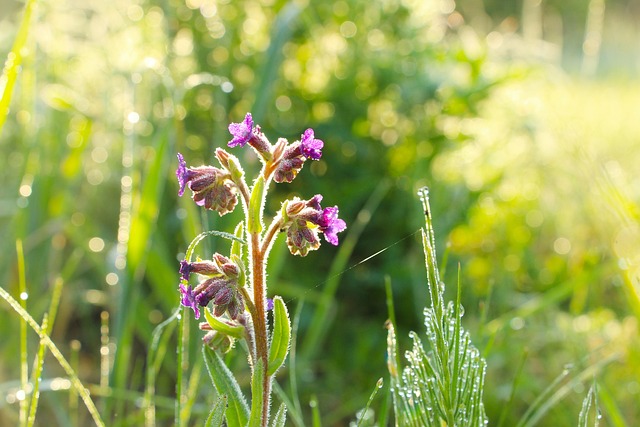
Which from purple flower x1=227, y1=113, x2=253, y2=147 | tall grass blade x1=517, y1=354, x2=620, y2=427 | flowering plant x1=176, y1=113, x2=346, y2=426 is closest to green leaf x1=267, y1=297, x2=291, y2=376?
flowering plant x1=176, y1=113, x2=346, y2=426

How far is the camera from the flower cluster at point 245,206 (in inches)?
43.3

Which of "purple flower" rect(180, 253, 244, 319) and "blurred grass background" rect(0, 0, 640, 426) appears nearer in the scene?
"purple flower" rect(180, 253, 244, 319)

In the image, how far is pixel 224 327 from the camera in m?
1.10

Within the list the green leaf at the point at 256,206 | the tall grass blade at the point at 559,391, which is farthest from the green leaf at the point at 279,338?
the tall grass blade at the point at 559,391

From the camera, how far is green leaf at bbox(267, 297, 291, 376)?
1093 millimetres

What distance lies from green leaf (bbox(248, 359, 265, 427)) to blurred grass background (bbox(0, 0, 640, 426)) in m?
0.93

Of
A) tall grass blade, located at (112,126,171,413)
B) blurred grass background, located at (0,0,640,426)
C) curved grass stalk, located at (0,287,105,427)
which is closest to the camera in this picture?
curved grass stalk, located at (0,287,105,427)

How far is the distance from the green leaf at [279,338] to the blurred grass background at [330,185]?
2.92 feet

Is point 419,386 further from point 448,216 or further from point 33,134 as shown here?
point 33,134

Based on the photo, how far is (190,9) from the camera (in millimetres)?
2678

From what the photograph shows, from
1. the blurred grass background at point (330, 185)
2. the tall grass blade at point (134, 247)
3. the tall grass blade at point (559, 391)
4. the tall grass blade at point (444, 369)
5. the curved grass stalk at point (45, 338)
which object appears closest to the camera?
the tall grass blade at point (444, 369)

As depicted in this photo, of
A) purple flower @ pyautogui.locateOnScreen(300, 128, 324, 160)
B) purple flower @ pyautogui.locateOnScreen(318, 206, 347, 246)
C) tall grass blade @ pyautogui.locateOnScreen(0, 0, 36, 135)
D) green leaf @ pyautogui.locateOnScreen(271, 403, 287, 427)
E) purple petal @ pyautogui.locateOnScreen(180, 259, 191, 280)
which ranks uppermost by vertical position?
tall grass blade @ pyautogui.locateOnScreen(0, 0, 36, 135)

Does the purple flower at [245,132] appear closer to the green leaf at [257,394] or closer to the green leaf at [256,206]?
the green leaf at [256,206]

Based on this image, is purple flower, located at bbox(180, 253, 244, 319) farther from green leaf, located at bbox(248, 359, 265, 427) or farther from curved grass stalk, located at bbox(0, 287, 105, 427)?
curved grass stalk, located at bbox(0, 287, 105, 427)
